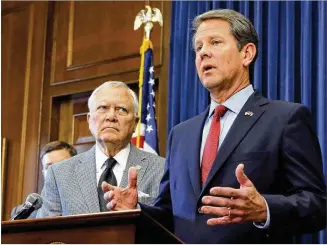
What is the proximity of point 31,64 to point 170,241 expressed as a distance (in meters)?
4.55

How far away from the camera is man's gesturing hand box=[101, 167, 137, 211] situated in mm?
2223

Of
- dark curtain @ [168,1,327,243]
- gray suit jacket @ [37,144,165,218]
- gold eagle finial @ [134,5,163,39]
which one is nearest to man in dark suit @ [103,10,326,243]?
gray suit jacket @ [37,144,165,218]

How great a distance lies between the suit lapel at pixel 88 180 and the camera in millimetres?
2970

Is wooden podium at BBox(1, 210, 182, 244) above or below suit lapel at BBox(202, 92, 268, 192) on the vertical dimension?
below

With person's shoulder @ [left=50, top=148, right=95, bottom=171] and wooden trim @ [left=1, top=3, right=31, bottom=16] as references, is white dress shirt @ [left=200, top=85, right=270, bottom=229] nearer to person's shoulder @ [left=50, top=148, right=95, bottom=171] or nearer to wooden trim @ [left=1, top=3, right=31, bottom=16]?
person's shoulder @ [left=50, top=148, right=95, bottom=171]

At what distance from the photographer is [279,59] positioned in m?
4.56

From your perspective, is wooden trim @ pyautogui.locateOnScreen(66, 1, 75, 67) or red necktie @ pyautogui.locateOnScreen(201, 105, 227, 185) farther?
wooden trim @ pyautogui.locateOnScreen(66, 1, 75, 67)

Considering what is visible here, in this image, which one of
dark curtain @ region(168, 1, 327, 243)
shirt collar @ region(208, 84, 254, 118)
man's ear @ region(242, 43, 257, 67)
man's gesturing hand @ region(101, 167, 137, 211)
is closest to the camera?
man's gesturing hand @ region(101, 167, 137, 211)

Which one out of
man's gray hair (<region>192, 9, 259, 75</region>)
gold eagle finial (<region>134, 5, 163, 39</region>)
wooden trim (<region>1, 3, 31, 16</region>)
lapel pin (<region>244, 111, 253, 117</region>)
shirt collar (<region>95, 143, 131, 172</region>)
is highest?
wooden trim (<region>1, 3, 31, 16</region>)

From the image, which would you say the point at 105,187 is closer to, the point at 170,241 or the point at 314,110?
the point at 170,241

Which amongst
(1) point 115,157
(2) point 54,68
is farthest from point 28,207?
(2) point 54,68

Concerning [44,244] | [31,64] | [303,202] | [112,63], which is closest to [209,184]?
[303,202]

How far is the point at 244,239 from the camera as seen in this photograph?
84.0 inches

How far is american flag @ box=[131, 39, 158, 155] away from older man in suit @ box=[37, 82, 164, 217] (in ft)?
3.90
